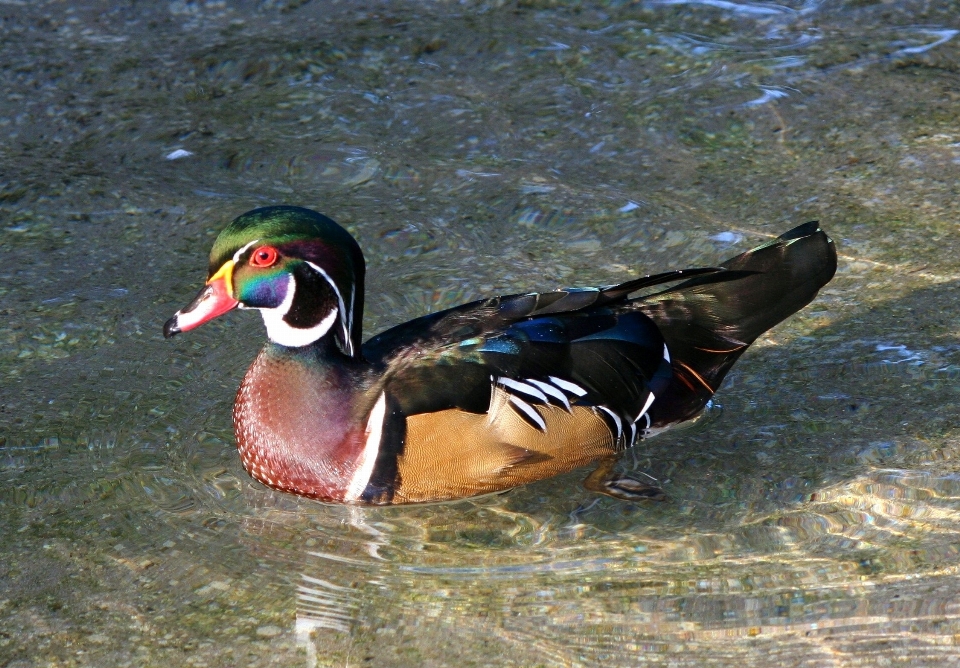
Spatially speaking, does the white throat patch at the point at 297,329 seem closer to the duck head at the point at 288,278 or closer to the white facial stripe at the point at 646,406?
the duck head at the point at 288,278

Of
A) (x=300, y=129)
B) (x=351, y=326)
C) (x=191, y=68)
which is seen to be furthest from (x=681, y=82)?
(x=351, y=326)

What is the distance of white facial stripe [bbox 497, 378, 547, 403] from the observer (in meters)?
4.06

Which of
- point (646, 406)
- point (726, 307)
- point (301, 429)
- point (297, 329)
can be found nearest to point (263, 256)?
point (297, 329)

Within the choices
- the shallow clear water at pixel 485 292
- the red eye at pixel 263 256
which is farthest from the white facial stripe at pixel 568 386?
the red eye at pixel 263 256

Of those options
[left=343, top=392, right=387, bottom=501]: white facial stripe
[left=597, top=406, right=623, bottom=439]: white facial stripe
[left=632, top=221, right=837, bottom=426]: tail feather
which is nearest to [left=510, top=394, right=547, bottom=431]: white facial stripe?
[left=597, top=406, right=623, bottom=439]: white facial stripe

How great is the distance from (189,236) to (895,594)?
3.50m

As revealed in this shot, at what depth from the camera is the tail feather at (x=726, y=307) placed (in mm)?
4445

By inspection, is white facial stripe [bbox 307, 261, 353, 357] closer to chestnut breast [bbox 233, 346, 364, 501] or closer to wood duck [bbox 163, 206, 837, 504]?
wood duck [bbox 163, 206, 837, 504]

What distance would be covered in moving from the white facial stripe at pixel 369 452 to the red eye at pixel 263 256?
568mm

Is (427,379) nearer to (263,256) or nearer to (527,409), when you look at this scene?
(527,409)

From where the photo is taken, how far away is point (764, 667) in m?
3.41

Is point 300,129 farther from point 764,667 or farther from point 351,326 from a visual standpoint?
point 764,667

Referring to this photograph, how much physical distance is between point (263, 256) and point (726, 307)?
5.34 feet

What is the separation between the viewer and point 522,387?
13.4ft
